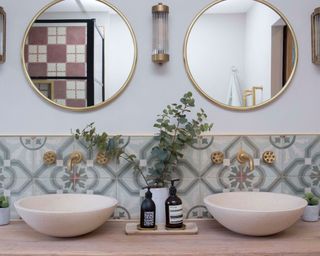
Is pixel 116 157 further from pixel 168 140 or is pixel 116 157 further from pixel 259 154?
pixel 259 154

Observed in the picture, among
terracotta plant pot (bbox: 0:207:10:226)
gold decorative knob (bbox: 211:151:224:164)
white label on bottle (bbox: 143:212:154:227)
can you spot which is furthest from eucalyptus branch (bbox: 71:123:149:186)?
terracotta plant pot (bbox: 0:207:10:226)

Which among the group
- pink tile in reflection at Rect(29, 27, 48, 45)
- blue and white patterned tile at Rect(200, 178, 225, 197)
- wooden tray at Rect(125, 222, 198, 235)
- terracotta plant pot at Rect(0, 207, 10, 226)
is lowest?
wooden tray at Rect(125, 222, 198, 235)

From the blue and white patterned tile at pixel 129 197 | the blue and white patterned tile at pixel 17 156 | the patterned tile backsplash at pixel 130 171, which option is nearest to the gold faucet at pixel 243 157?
the patterned tile backsplash at pixel 130 171

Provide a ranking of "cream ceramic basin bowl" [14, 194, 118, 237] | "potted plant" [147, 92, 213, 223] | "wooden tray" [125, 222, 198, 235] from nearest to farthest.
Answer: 1. "cream ceramic basin bowl" [14, 194, 118, 237]
2. "wooden tray" [125, 222, 198, 235]
3. "potted plant" [147, 92, 213, 223]

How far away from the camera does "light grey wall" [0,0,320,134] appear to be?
1885 mm

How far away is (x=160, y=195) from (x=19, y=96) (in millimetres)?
850

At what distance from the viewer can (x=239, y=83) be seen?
1.89 metres

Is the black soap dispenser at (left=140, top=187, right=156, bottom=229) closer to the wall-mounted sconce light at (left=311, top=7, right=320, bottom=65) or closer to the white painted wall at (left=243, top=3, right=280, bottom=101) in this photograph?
the white painted wall at (left=243, top=3, right=280, bottom=101)

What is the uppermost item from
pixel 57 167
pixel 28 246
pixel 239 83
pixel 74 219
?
pixel 239 83

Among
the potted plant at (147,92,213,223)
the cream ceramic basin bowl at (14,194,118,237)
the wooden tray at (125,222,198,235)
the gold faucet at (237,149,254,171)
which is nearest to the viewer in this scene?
the cream ceramic basin bowl at (14,194,118,237)

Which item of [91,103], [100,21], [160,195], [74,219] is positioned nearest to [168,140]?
[160,195]

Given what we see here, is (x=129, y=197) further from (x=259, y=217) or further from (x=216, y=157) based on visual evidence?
(x=259, y=217)

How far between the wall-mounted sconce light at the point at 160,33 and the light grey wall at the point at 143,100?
0.05 metres

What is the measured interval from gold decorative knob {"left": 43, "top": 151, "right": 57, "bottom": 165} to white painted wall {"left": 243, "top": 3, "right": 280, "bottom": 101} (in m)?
1.00
